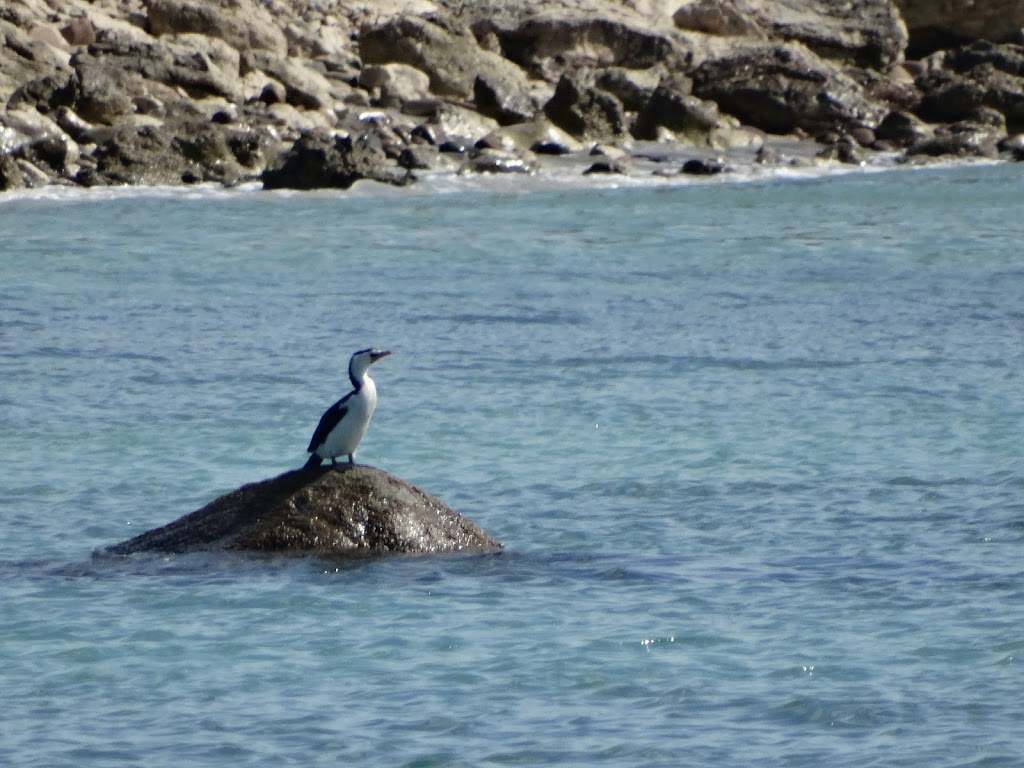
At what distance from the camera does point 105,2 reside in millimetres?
45031

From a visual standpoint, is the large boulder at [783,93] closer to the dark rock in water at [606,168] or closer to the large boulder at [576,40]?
the large boulder at [576,40]

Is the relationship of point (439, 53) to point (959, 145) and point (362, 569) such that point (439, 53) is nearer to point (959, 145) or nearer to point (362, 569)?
point (959, 145)

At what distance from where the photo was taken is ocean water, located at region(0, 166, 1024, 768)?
737 centimetres

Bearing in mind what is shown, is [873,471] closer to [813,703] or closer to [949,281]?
[813,703]

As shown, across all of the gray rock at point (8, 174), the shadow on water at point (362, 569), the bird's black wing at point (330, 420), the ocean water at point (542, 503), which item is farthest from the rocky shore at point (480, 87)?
the bird's black wing at point (330, 420)

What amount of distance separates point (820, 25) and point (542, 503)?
41.4m

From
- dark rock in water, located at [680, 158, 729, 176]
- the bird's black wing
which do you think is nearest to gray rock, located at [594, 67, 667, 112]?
dark rock in water, located at [680, 158, 729, 176]

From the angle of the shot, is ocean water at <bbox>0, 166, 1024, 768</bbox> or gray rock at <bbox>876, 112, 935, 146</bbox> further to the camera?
gray rock at <bbox>876, 112, 935, 146</bbox>

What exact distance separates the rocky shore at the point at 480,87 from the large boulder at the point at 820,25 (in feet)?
0.19

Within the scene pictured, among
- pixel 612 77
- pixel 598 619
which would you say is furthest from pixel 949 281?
pixel 612 77

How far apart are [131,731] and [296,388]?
829 cm

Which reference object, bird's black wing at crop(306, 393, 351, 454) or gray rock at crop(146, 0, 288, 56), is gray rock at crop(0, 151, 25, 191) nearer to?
gray rock at crop(146, 0, 288, 56)

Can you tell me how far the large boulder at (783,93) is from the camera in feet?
139

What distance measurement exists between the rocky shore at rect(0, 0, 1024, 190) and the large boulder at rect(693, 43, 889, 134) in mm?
54
